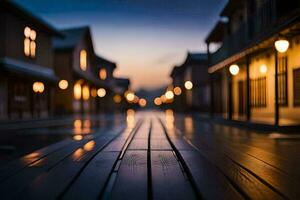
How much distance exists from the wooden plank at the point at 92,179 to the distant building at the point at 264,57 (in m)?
7.99

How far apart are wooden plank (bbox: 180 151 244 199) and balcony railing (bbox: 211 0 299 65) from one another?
9375 mm

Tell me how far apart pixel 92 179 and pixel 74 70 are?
30.4 metres

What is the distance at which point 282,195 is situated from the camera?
4.33 metres

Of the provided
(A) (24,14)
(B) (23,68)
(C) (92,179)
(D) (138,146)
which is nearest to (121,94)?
(B) (23,68)

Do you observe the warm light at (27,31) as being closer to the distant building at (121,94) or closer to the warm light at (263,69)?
the warm light at (263,69)

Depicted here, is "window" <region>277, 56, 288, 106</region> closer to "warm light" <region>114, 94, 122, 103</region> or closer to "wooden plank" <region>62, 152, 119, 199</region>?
"wooden plank" <region>62, 152, 119, 199</region>

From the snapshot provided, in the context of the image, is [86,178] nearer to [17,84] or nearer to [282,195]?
[282,195]

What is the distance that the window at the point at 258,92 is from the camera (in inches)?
811

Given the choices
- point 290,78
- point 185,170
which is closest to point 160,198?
point 185,170

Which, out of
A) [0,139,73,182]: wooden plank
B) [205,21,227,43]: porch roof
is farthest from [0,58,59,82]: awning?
[0,139,73,182]: wooden plank

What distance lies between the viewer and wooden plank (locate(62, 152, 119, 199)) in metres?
4.34

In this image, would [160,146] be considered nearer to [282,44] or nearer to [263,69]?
[282,44]

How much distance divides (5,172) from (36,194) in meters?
1.72

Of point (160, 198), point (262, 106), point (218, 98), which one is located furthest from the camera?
point (218, 98)
